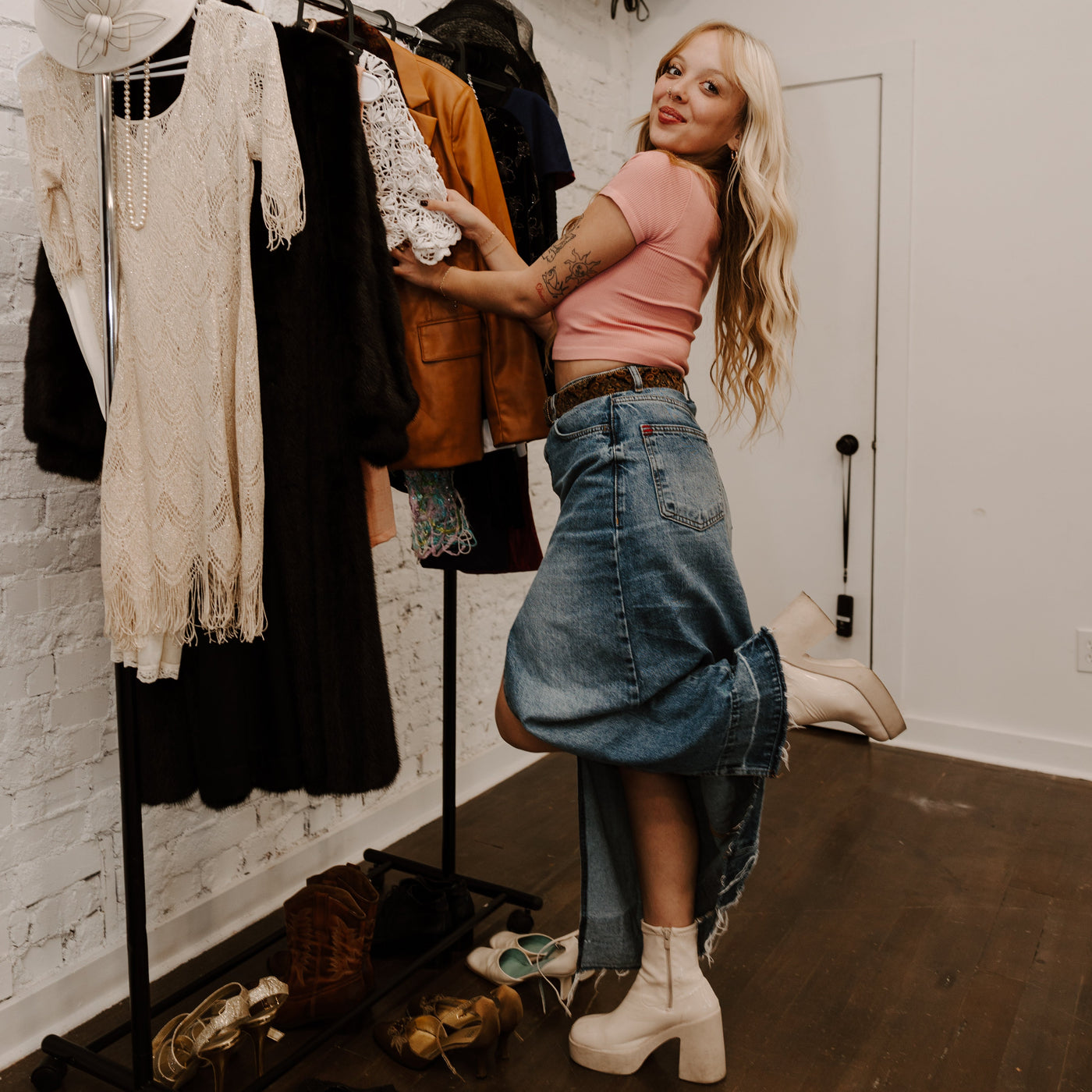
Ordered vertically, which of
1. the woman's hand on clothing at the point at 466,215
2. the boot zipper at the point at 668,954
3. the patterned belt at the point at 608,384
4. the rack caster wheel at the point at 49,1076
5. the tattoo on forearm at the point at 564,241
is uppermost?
the woman's hand on clothing at the point at 466,215

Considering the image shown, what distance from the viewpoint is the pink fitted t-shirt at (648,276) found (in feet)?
4.87

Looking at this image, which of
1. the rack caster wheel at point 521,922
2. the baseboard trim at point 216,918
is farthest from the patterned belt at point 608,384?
the baseboard trim at point 216,918

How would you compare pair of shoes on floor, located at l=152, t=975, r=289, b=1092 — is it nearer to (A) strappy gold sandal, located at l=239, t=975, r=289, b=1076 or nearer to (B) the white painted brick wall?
(A) strappy gold sandal, located at l=239, t=975, r=289, b=1076

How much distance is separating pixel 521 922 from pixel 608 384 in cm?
119

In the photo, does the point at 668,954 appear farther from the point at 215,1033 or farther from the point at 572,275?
the point at 572,275

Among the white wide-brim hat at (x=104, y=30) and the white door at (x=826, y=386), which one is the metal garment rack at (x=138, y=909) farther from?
the white door at (x=826, y=386)

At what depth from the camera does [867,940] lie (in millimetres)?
2020

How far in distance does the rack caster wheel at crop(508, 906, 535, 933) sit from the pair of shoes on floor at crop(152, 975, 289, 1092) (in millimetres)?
587

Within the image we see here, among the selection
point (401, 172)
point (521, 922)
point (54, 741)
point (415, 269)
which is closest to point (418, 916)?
point (521, 922)

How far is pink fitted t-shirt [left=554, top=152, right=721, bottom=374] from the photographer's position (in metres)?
1.48

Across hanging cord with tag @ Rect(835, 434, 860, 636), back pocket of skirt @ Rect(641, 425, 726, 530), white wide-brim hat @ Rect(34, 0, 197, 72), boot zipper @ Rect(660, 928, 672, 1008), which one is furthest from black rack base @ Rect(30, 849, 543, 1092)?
hanging cord with tag @ Rect(835, 434, 860, 636)

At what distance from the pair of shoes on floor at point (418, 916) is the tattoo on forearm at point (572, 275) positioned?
4.00 ft

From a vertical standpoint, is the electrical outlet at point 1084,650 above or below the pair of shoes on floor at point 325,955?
above

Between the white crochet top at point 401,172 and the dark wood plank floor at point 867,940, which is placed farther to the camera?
the dark wood plank floor at point 867,940
